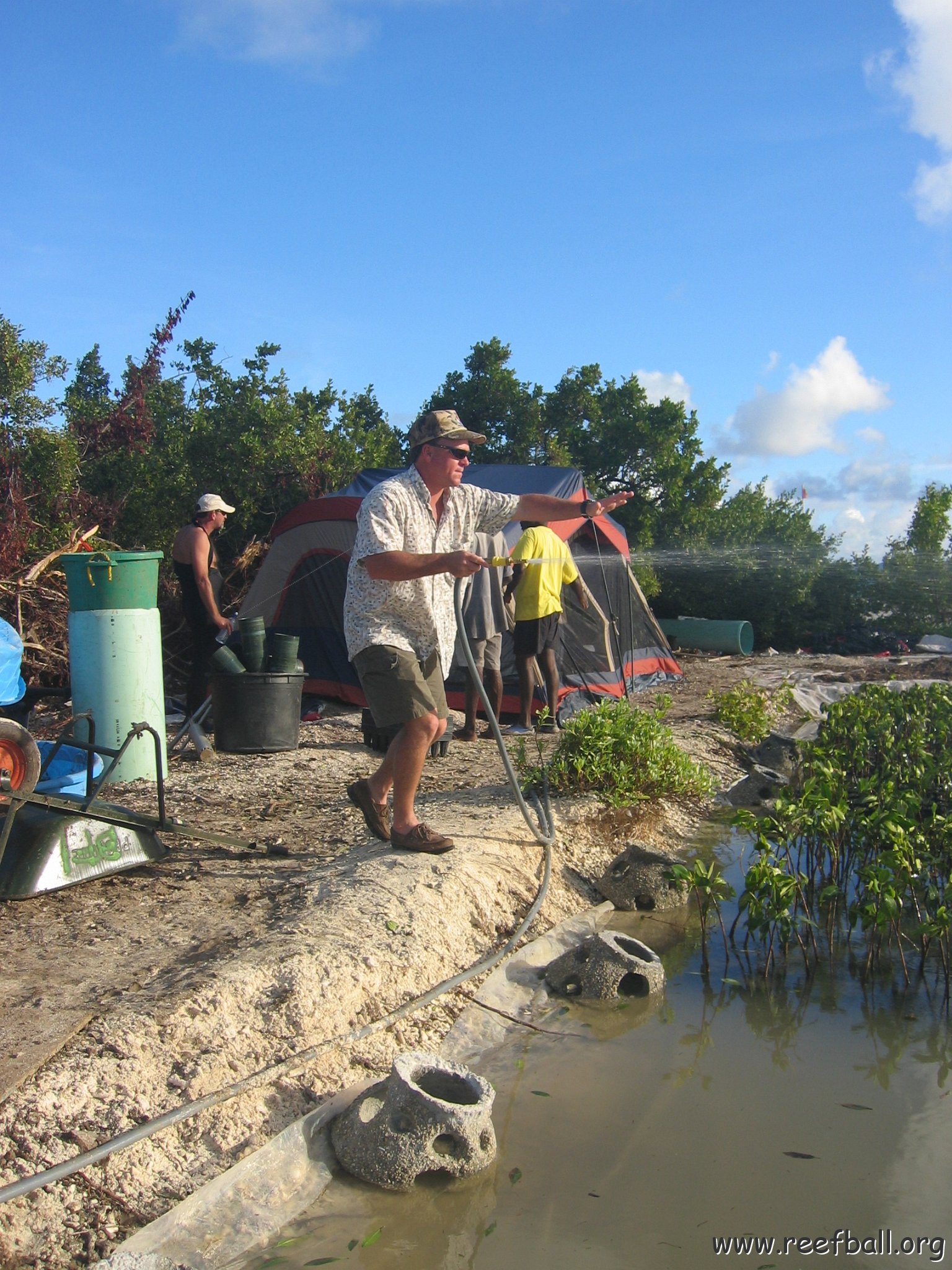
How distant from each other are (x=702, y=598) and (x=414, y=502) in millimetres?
15394

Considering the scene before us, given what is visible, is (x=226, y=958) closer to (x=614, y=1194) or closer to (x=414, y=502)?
(x=614, y=1194)

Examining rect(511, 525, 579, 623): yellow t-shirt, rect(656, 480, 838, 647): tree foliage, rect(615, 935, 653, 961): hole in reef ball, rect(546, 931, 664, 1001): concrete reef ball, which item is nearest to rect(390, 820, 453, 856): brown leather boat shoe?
rect(546, 931, 664, 1001): concrete reef ball

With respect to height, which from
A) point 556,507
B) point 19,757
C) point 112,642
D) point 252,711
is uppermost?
point 556,507

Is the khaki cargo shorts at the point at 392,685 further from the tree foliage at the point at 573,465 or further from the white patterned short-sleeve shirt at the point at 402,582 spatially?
the tree foliage at the point at 573,465

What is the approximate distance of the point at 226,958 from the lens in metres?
3.35

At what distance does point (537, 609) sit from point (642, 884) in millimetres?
3301

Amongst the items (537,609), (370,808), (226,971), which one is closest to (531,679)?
(537,609)

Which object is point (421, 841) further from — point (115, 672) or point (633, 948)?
point (115, 672)

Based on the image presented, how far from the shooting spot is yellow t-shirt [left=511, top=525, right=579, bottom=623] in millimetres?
7777

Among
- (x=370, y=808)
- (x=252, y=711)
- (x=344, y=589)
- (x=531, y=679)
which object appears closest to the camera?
(x=370, y=808)

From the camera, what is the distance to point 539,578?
777 cm

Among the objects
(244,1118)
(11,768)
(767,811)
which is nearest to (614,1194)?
(244,1118)

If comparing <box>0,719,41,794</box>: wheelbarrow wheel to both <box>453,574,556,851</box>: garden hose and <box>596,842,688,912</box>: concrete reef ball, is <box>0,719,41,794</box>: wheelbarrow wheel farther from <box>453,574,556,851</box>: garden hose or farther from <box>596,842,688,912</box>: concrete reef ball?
<box>596,842,688,912</box>: concrete reef ball

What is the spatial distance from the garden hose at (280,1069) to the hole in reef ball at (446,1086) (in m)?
0.27
